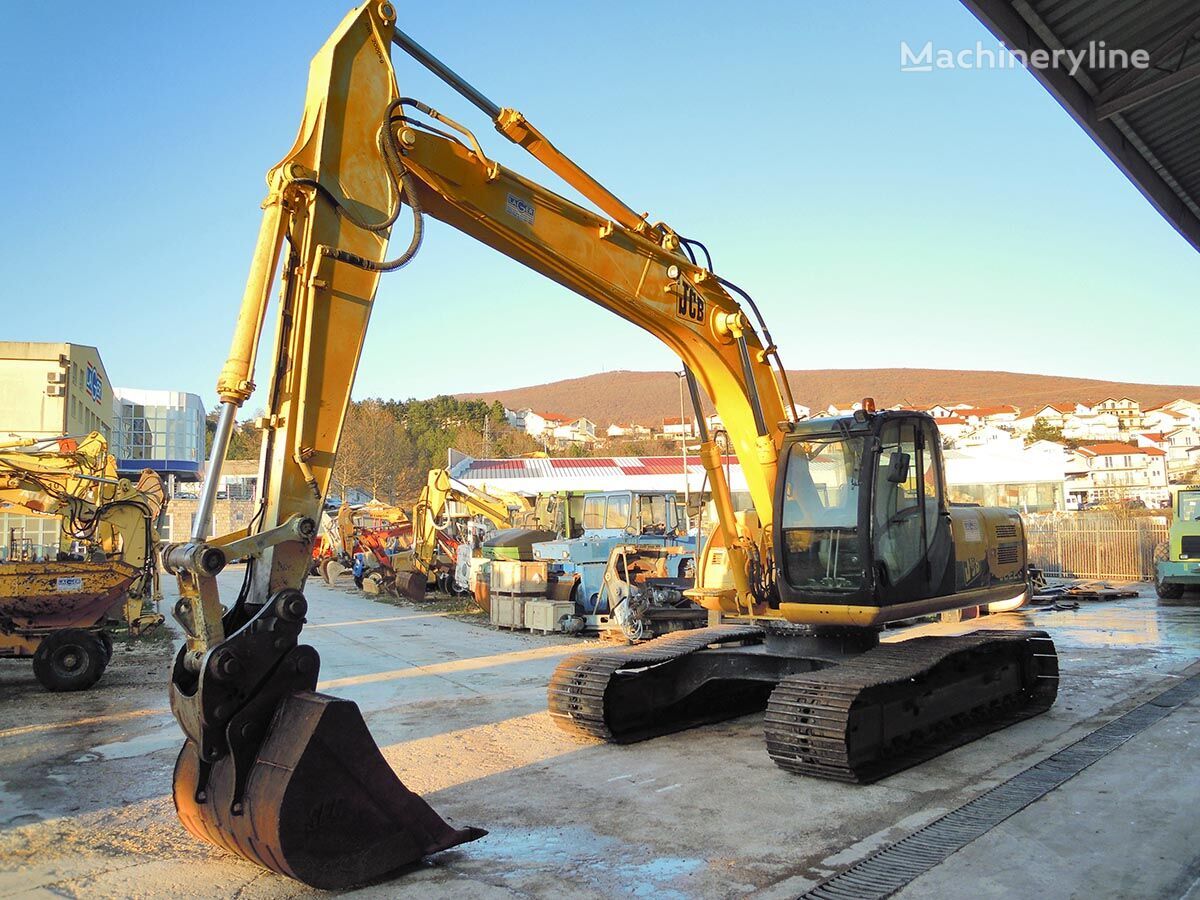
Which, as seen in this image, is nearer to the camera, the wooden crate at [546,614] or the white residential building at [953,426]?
the wooden crate at [546,614]

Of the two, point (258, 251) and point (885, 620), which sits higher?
point (258, 251)

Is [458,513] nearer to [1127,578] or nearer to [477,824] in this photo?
[1127,578]

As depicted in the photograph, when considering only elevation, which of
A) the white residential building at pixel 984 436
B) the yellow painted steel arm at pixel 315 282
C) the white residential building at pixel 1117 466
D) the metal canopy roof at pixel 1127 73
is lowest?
the yellow painted steel arm at pixel 315 282

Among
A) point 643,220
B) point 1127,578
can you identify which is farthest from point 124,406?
point 643,220

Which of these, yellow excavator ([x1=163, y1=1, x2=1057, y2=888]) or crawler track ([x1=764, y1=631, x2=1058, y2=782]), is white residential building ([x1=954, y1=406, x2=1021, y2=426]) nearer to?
crawler track ([x1=764, y1=631, x2=1058, y2=782])

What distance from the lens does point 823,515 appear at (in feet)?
25.8

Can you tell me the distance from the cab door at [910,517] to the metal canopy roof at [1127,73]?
2.83 metres

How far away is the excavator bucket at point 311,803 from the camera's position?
180 inches

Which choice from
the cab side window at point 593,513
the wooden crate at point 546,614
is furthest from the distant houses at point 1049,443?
the wooden crate at point 546,614

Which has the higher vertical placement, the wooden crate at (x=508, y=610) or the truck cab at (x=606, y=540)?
the truck cab at (x=606, y=540)

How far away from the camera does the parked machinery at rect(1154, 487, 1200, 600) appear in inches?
750

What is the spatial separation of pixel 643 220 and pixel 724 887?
202 inches

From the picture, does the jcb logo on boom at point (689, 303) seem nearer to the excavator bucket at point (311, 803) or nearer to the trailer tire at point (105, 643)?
the excavator bucket at point (311, 803)

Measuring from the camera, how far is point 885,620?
7590mm
